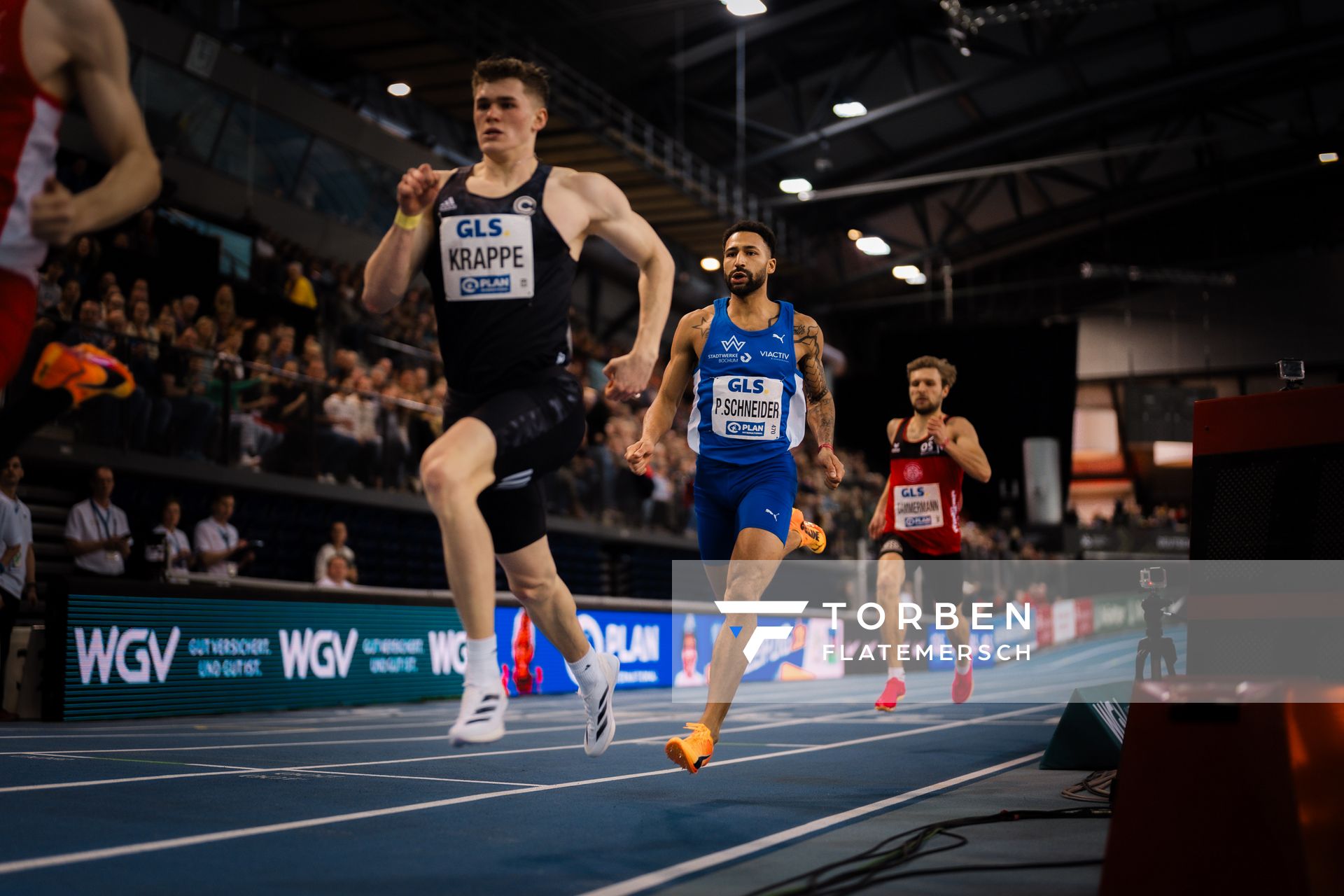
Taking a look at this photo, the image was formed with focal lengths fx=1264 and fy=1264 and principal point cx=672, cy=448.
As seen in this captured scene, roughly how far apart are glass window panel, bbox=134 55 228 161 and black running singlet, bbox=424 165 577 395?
14722mm

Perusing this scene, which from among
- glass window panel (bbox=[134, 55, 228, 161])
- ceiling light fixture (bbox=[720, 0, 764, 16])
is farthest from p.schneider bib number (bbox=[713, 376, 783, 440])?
glass window panel (bbox=[134, 55, 228, 161])

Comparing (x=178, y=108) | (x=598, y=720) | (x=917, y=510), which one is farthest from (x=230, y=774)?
(x=178, y=108)

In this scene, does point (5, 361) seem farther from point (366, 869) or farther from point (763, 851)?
point (763, 851)

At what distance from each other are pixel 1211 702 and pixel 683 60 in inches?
1020

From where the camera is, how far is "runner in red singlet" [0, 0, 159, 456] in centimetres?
319

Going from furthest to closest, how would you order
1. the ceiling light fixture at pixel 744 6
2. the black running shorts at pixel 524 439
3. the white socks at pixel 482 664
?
1. the ceiling light fixture at pixel 744 6
2. the black running shorts at pixel 524 439
3. the white socks at pixel 482 664

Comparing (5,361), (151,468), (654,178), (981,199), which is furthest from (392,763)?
(981,199)

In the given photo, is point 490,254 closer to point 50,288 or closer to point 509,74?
point 509,74

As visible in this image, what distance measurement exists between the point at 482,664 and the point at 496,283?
131 centimetres

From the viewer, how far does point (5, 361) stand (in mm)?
3244

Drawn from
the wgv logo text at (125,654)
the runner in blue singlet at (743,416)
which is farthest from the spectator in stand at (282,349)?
the runner in blue singlet at (743,416)

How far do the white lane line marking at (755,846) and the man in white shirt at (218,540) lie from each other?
28.1 feet

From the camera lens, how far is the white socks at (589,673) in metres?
5.09

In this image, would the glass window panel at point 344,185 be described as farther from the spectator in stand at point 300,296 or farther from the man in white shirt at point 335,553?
the man in white shirt at point 335,553
